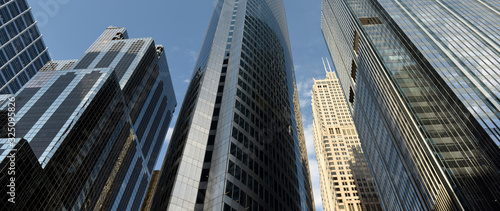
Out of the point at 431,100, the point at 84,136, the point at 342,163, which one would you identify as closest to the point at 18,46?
the point at 84,136

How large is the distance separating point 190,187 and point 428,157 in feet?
129

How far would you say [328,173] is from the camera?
164 metres

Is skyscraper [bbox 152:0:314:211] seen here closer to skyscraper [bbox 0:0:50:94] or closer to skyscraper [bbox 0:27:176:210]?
skyscraper [bbox 0:27:176:210]

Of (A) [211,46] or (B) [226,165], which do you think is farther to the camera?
(A) [211,46]

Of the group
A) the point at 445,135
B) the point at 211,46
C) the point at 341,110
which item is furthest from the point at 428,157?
the point at 341,110

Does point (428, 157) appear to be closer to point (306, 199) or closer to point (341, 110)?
point (306, 199)

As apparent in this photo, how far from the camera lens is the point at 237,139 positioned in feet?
201

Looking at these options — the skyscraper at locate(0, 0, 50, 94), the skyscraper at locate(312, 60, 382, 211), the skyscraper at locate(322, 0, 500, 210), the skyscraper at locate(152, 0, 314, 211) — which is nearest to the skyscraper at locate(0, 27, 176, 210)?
the skyscraper at locate(152, 0, 314, 211)

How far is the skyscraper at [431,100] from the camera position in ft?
154

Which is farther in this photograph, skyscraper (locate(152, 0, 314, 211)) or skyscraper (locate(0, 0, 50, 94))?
skyscraper (locate(0, 0, 50, 94))

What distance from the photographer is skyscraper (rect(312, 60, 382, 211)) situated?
14500cm

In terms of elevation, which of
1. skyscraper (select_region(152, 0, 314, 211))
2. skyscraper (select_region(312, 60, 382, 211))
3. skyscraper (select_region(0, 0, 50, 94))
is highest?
skyscraper (select_region(0, 0, 50, 94))

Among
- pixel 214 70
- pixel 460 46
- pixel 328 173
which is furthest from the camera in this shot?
pixel 328 173

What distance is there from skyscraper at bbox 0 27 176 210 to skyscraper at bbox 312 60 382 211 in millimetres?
89451
